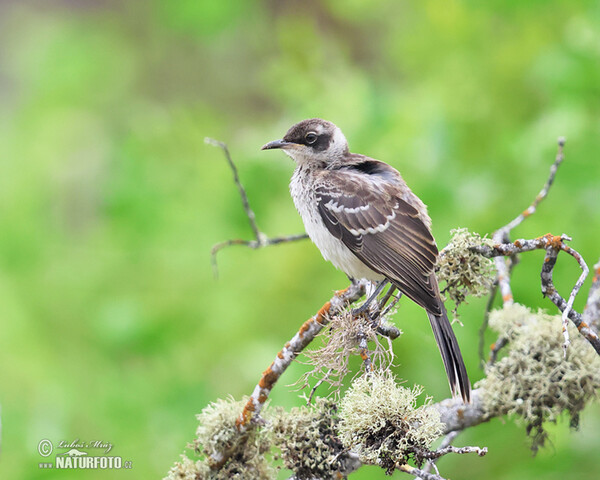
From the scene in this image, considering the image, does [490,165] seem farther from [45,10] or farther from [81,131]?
[45,10]

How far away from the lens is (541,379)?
3691 mm

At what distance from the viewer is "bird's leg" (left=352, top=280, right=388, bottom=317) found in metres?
3.38

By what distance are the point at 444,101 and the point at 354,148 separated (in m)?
0.76

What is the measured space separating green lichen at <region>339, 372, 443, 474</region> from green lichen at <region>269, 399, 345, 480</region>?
10.6 inches

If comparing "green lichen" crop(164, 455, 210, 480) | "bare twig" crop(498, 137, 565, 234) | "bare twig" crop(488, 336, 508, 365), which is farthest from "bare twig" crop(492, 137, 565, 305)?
"green lichen" crop(164, 455, 210, 480)

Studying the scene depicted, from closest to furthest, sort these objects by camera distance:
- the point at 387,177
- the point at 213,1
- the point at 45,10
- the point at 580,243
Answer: the point at 387,177 → the point at 580,243 → the point at 213,1 → the point at 45,10

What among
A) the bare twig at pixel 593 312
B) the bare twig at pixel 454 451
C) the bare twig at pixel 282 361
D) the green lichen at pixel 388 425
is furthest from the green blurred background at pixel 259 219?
the bare twig at pixel 454 451

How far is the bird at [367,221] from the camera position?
3.55m

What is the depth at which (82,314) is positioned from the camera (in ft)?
19.7

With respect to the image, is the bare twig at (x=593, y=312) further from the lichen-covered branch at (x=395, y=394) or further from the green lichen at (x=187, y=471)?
the green lichen at (x=187, y=471)

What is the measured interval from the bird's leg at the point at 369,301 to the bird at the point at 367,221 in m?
0.04

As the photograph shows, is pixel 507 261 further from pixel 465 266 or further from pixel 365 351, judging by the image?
pixel 365 351

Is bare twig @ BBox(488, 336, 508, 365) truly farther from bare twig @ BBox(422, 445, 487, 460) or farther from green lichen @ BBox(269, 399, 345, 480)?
bare twig @ BBox(422, 445, 487, 460)

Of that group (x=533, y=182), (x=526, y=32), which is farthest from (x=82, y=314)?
(x=526, y=32)
